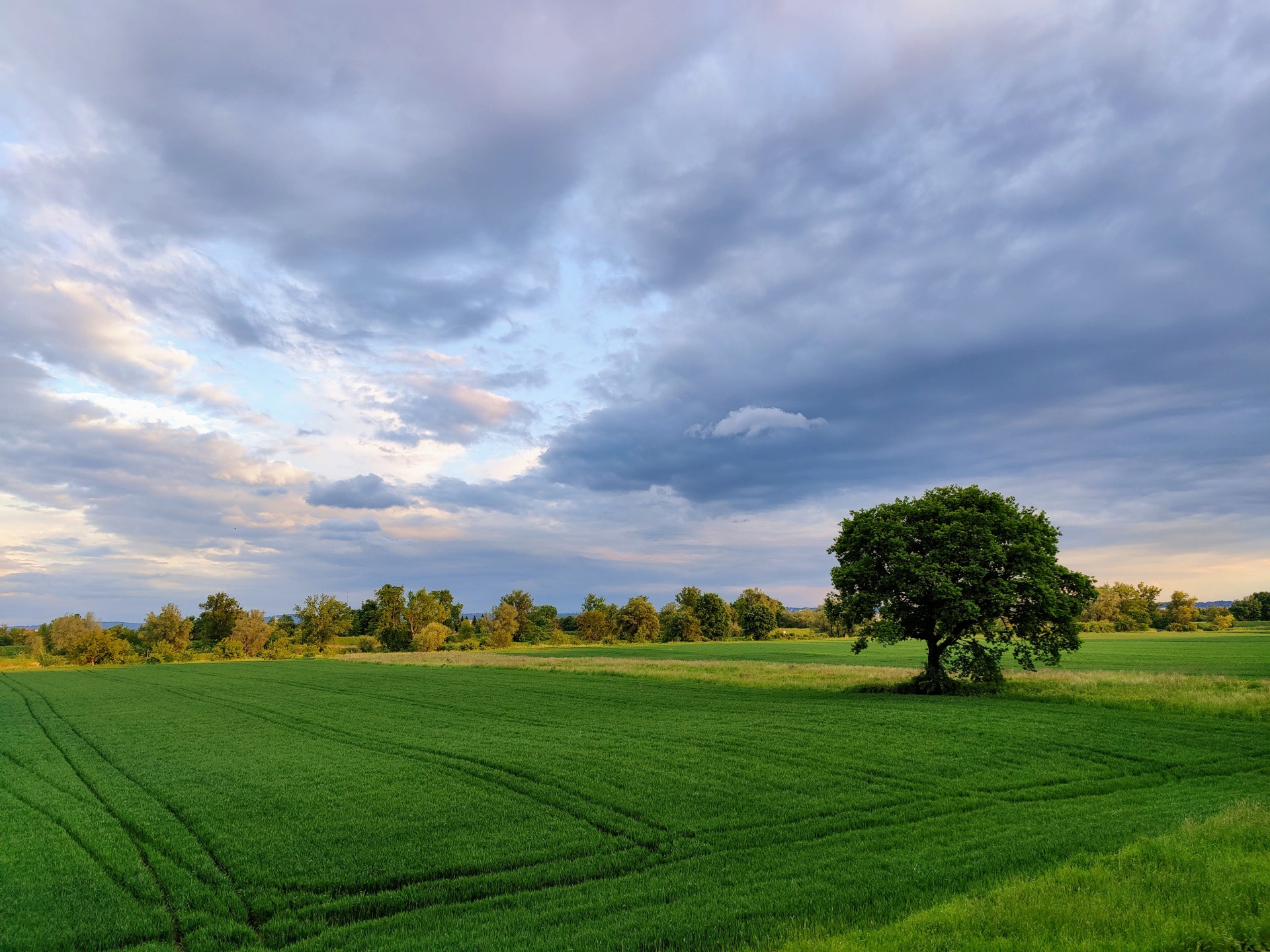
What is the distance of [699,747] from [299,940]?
15.8 m

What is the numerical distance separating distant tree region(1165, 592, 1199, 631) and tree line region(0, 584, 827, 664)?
254 ft

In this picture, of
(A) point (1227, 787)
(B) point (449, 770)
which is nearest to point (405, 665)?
(B) point (449, 770)

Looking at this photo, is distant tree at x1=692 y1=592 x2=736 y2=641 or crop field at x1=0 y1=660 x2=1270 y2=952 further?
distant tree at x1=692 y1=592 x2=736 y2=641

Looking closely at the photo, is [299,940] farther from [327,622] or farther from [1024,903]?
[327,622]

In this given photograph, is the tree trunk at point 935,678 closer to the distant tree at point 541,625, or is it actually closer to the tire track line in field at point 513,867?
the tire track line in field at point 513,867

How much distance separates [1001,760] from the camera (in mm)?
20859

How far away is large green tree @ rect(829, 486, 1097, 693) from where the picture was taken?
121 ft

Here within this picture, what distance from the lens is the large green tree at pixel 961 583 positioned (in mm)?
36812

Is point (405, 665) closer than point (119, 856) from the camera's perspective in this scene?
No

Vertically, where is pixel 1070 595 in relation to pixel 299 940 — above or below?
above

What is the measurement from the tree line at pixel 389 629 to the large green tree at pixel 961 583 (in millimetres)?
72284

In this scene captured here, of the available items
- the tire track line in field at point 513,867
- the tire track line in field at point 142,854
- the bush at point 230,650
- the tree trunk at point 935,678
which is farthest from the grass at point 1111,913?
the bush at point 230,650

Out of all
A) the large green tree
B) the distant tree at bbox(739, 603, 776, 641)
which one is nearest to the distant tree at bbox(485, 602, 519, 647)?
the distant tree at bbox(739, 603, 776, 641)

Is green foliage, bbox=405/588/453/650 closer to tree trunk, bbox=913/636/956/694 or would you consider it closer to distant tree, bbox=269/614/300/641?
distant tree, bbox=269/614/300/641
